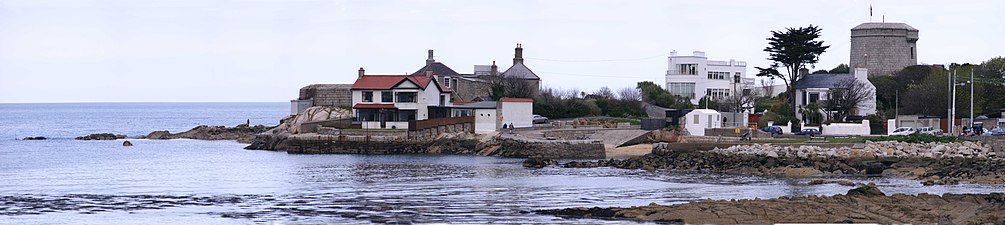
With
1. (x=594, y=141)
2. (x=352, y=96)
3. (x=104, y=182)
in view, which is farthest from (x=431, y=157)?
(x=104, y=182)

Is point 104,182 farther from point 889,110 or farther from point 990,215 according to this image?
point 889,110

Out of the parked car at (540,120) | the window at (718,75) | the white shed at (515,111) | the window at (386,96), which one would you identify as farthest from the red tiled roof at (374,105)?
the window at (718,75)

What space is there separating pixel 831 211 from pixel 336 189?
16.8 m

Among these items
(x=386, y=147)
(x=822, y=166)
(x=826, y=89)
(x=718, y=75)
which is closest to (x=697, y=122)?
(x=826, y=89)

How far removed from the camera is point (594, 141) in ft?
194

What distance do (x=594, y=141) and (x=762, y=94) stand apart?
35998mm

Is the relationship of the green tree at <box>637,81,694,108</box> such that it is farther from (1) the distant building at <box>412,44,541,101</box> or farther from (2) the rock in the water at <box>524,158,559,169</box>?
(2) the rock in the water at <box>524,158,559,169</box>

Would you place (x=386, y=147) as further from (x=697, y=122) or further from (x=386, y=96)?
(x=697, y=122)

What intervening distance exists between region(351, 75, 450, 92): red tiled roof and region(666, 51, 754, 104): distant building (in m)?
25.5

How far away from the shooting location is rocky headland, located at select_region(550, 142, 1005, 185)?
42.5 metres

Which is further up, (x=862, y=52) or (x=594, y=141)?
(x=862, y=52)

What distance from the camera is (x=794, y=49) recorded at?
7800 cm

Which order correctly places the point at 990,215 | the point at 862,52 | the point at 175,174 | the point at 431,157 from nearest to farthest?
the point at 990,215
the point at 175,174
the point at 431,157
the point at 862,52

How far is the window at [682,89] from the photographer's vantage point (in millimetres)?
90188
